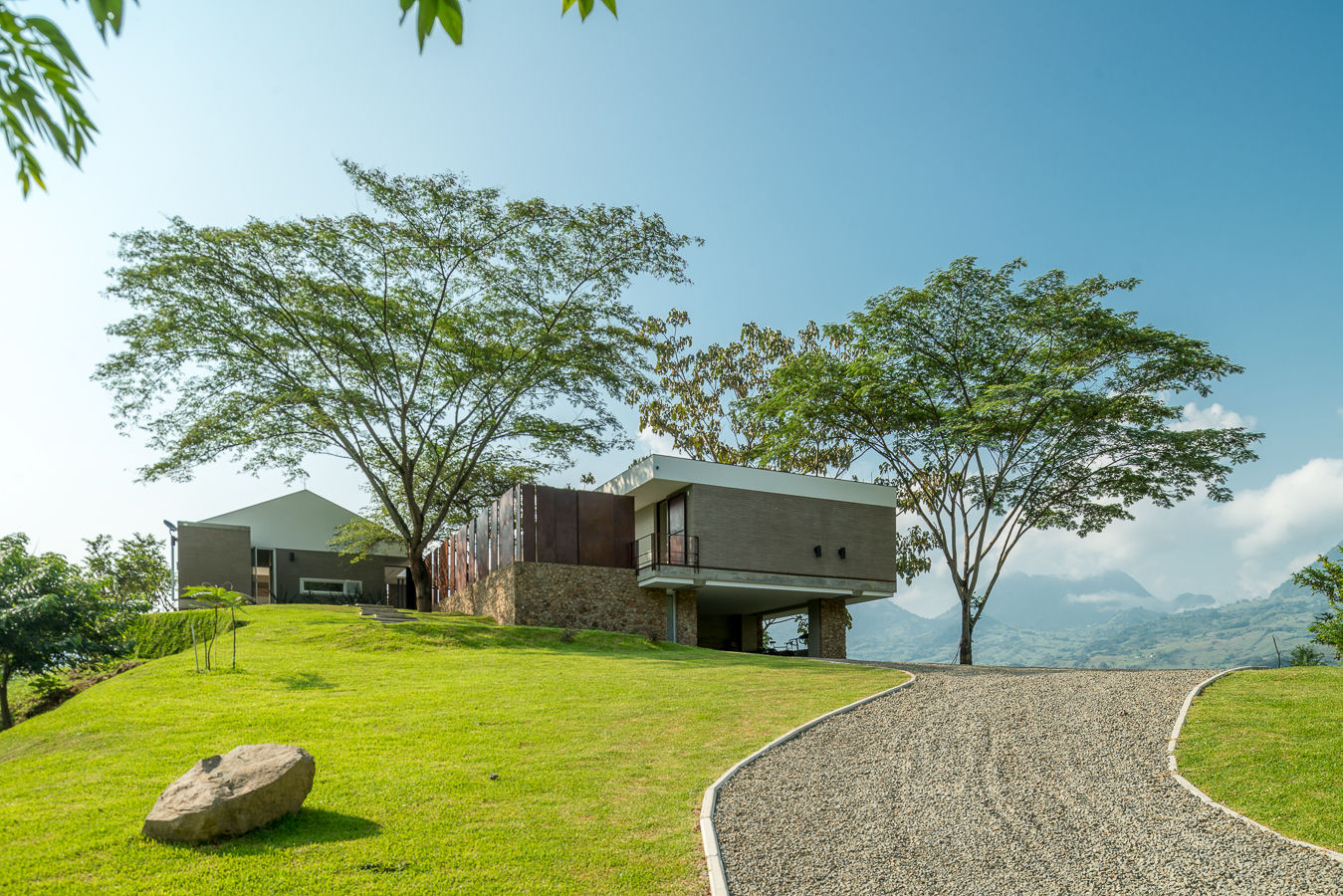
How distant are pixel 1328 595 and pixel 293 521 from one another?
37.3m

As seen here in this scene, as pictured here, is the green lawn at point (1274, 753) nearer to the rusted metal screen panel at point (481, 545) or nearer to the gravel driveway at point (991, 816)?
the gravel driveway at point (991, 816)

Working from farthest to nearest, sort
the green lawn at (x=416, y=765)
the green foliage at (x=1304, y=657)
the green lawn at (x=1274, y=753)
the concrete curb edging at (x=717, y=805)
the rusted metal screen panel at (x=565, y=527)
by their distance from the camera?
the rusted metal screen panel at (x=565, y=527) < the green foliage at (x=1304, y=657) < the green lawn at (x=1274, y=753) < the concrete curb edging at (x=717, y=805) < the green lawn at (x=416, y=765)

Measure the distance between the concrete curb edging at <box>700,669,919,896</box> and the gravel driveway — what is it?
93 millimetres

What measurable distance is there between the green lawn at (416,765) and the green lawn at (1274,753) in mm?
4725

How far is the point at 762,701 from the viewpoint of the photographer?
1327 cm

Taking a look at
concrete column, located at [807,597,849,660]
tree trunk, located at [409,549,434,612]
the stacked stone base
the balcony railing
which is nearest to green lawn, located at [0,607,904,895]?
the stacked stone base

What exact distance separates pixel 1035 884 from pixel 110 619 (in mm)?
14565

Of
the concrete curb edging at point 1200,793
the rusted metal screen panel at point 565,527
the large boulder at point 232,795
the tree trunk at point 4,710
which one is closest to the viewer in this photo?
the large boulder at point 232,795

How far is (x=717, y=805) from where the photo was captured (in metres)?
8.45

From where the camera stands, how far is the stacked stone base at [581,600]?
2397cm

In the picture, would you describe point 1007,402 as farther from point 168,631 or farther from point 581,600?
point 168,631

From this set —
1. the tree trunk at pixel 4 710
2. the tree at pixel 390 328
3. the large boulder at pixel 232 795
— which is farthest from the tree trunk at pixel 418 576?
the large boulder at pixel 232 795

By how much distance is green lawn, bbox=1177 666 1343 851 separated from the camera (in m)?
7.91

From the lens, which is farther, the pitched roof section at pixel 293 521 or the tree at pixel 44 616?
the pitched roof section at pixel 293 521
